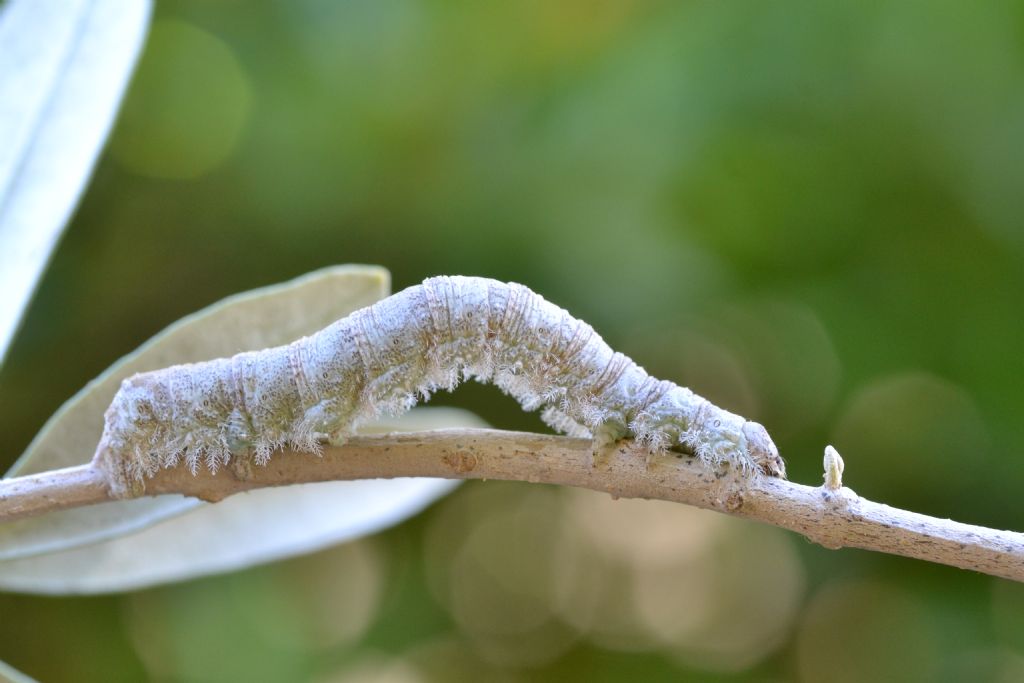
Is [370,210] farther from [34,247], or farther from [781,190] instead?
[34,247]

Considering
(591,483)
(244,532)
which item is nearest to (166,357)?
(244,532)

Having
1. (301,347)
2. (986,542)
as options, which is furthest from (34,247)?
(986,542)

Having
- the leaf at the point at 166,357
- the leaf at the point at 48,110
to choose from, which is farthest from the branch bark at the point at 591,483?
the leaf at the point at 48,110

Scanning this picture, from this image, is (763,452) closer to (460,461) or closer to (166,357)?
(460,461)

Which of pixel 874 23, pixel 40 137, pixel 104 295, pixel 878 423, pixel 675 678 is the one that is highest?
pixel 874 23

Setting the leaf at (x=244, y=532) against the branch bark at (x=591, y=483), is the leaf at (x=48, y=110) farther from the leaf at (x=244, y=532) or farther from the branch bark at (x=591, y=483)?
the leaf at (x=244, y=532)

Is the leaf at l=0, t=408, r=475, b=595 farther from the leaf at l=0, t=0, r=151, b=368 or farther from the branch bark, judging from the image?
the leaf at l=0, t=0, r=151, b=368

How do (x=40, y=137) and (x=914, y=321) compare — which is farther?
(x=914, y=321)
